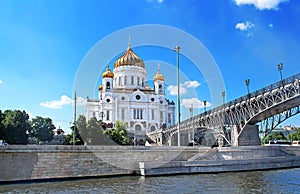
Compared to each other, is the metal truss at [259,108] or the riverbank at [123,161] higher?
the metal truss at [259,108]

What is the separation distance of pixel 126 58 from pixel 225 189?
62.9 meters

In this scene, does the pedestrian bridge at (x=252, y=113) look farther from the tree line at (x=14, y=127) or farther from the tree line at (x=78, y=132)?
the tree line at (x=14, y=127)

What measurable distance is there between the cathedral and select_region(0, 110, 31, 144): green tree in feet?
81.7

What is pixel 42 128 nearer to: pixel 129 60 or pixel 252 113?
pixel 129 60

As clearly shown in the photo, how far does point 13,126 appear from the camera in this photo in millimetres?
44344

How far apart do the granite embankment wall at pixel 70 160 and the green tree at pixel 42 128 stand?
34.7 m

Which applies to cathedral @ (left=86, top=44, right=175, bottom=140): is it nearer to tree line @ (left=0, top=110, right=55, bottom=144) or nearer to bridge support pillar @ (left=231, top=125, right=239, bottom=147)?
tree line @ (left=0, top=110, right=55, bottom=144)

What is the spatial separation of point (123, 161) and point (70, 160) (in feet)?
15.8

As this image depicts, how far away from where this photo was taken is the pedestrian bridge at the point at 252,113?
32125 mm

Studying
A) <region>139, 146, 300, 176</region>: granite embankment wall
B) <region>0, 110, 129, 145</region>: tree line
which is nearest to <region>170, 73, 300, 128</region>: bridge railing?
<region>139, 146, 300, 176</region>: granite embankment wall

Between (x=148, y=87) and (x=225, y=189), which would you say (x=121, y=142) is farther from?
(x=148, y=87)

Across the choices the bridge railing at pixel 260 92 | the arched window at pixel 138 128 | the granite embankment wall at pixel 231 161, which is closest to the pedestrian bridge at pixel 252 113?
the bridge railing at pixel 260 92

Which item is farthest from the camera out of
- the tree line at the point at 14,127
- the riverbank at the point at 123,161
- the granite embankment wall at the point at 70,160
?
the tree line at the point at 14,127

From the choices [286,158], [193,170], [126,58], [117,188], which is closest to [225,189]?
[117,188]
